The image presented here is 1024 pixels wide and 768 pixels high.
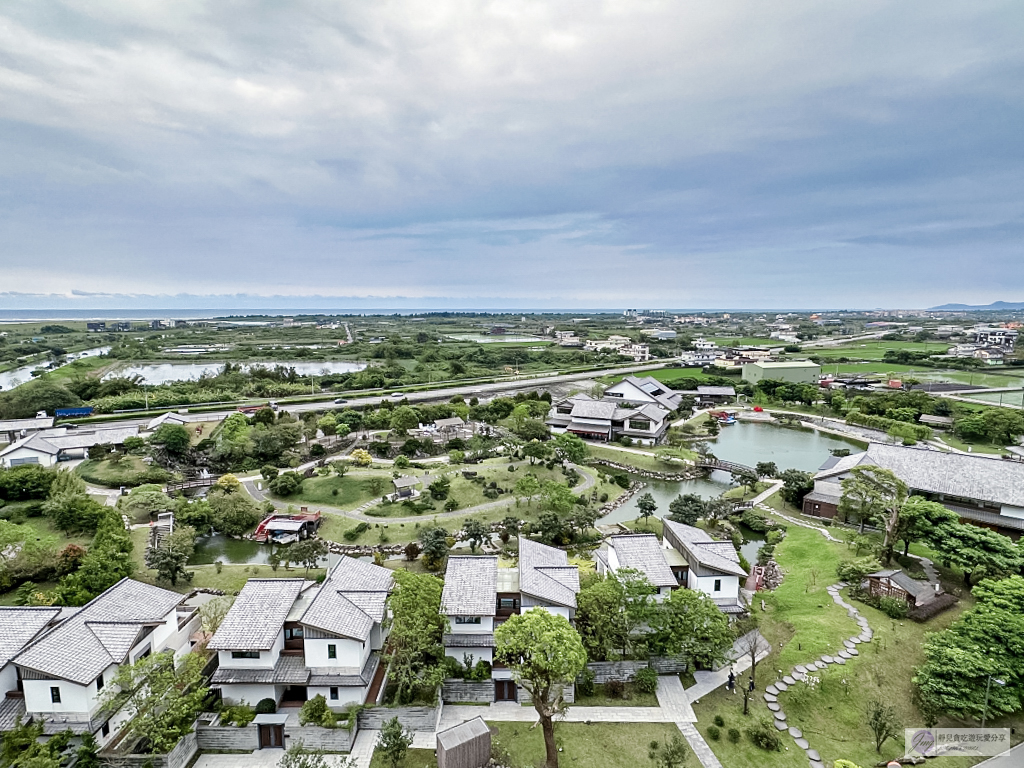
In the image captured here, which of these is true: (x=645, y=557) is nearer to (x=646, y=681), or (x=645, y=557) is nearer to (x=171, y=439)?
(x=646, y=681)

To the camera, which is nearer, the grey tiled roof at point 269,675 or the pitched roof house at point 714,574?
the grey tiled roof at point 269,675

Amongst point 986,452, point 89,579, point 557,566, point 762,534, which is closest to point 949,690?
point 557,566

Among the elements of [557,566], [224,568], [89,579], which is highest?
[557,566]

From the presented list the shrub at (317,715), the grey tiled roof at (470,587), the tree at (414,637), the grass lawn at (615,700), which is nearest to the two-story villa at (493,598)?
the grey tiled roof at (470,587)

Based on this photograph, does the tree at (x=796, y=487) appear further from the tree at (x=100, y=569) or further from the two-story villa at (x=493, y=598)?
the tree at (x=100, y=569)

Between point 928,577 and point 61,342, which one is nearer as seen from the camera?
point 928,577

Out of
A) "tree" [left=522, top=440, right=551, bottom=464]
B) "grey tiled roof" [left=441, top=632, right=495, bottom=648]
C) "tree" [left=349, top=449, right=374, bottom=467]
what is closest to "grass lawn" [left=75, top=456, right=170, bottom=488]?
"tree" [left=349, top=449, right=374, bottom=467]

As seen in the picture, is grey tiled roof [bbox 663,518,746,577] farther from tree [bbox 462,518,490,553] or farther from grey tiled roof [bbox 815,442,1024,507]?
grey tiled roof [bbox 815,442,1024,507]

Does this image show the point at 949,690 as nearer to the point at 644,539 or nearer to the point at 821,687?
the point at 821,687
